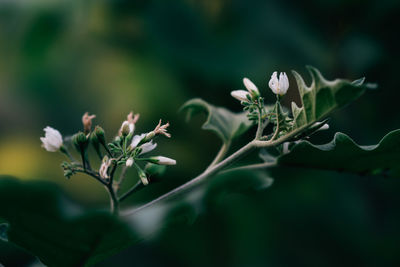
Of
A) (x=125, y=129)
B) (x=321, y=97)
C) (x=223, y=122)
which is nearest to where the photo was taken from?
(x=321, y=97)

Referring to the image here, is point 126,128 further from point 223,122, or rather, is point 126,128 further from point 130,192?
point 223,122

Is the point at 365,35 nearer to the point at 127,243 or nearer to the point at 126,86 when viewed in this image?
the point at 126,86

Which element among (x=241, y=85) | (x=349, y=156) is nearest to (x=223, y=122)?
(x=349, y=156)

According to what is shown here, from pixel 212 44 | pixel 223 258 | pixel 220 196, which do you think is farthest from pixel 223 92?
pixel 220 196

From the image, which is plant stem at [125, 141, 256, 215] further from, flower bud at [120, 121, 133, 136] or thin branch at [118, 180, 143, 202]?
flower bud at [120, 121, 133, 136]

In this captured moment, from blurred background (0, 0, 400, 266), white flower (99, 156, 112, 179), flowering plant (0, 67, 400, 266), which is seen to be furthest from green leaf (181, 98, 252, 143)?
blurred background (0, 0, 400, 266)

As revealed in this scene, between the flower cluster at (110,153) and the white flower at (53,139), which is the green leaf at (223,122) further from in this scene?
the white flower at (53,139)

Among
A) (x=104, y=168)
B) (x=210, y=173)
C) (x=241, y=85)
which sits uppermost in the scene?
(x=104, y=168)
